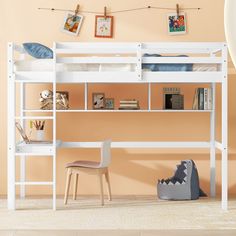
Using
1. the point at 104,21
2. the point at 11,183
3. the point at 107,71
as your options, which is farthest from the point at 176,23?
the point at 11,183

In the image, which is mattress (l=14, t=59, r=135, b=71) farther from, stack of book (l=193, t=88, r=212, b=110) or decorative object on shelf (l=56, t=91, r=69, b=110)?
stack of book (l=193, t=88, r=212, b=110)

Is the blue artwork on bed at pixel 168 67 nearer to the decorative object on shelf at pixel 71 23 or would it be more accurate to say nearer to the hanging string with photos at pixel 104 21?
the hanging string with photos at pixel 104 21

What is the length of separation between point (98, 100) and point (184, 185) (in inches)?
41.4

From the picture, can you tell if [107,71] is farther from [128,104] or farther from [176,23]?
[176,23]

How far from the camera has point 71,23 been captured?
4680mm

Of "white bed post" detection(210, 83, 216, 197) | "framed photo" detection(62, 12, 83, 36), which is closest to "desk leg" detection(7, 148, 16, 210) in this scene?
"framed photo" detection(62, 12, 83, 36)

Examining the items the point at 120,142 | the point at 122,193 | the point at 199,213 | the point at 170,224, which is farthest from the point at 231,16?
the point at 122,193

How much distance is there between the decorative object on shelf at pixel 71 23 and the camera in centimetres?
468

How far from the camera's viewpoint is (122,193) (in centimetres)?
475

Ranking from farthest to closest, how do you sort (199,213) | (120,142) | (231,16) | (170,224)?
1. (120,142)
2. (199,213)
3. (170,224)
4. (231,16)

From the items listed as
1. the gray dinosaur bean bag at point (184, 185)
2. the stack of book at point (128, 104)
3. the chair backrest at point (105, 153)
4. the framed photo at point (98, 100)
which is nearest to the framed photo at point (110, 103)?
the framed photo at point (98, 100)

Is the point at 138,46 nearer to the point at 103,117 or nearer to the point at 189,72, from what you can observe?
the point at 189,72

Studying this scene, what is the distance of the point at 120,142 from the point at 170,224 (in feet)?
4.32

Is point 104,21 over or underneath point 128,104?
over
